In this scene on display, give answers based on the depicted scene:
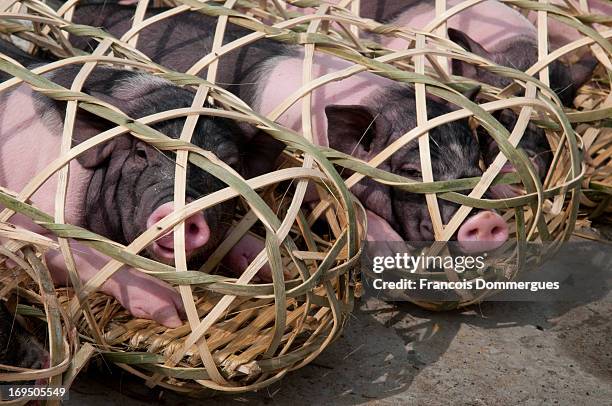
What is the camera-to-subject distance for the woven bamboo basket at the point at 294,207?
2.19 metres

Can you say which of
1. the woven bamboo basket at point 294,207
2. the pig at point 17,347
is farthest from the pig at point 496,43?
the pig at point 17,347

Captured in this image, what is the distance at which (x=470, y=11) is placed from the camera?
3775mm

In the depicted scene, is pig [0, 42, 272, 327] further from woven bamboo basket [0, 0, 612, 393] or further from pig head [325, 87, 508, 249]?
pig head [325, 87, 508, 249]

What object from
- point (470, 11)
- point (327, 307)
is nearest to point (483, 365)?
point (327, 307)

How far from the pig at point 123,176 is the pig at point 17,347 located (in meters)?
0.33

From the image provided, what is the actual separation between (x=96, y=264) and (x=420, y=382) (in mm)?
877

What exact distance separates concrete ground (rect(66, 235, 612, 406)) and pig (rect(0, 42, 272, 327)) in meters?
0.26

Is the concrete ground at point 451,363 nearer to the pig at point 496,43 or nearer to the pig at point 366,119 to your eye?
the pig at point 366,119

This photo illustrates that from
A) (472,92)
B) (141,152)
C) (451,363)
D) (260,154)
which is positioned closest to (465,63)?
(472,92)

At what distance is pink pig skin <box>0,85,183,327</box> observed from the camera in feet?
8.29

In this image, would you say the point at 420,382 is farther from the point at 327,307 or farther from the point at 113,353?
the point at 113,353

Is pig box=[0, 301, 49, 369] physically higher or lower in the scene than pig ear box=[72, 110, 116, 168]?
lower

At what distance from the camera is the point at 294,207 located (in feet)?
7.39

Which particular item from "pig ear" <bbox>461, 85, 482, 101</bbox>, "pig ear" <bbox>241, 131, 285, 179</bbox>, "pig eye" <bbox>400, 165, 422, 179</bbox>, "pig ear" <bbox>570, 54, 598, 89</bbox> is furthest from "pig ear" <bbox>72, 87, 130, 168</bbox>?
"pig ear" <bbox>570, 54, 598, 89</bbox>
